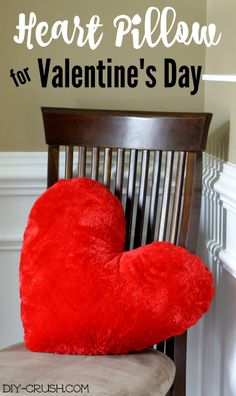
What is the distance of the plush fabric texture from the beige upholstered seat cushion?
4 centimetres

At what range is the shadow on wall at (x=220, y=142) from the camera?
1766mm

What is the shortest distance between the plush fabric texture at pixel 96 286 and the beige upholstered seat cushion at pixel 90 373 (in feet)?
0.14

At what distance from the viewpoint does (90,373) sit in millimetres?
1388

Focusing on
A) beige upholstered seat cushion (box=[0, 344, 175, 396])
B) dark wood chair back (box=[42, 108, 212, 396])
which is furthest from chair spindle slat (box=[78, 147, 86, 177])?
beige upholstered seat cushion (box=[0, 344, 175, 396])

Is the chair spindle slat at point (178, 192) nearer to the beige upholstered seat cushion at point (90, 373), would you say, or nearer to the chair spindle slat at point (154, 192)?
the chair spindle slat at point (154, 192)

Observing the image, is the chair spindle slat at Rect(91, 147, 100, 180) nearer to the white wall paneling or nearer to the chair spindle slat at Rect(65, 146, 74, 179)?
the chair spindle slat at Rect(65, 146, 74, 179)

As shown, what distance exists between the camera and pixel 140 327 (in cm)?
151

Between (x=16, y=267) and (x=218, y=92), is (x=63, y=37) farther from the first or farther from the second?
(x=16, y=267)

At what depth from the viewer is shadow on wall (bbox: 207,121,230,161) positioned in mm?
1766

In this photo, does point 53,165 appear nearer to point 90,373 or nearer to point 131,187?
point 131,187

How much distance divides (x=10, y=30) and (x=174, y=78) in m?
0.45

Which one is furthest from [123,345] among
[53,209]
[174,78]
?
[174,78]

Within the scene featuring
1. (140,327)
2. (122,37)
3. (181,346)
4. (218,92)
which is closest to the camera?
(140,327)

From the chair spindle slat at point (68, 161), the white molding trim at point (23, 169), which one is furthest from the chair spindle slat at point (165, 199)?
the white molding trim at point (23, 169)
